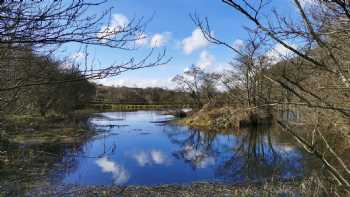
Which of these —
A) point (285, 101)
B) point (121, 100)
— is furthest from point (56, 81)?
point (121, 100)

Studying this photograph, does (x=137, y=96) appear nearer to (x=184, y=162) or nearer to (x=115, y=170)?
(x=184, y=162)

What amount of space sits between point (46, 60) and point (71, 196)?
5.82 m

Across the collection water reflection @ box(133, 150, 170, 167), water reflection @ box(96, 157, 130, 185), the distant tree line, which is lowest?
water reflection @ box(96, 157, 130, 185)

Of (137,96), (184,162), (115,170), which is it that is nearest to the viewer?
(115,170)

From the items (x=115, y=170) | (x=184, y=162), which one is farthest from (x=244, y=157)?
(x=115, y=170)

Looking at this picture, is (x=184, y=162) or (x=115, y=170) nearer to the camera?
(x=115, y=170)

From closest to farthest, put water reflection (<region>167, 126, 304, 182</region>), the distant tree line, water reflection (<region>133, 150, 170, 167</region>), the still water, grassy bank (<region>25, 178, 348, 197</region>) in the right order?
1. grassy bank (<region>25, 178, 348, 197</region>)
2. the still water
3. water reflection (<region>167, 126, 304, 182</region>)
4. water reflection (<region>133, 150, 170, 167</region>)
5. the distant tree line

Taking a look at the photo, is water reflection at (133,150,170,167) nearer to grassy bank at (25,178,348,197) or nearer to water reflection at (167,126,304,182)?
water reflection at (167,126,304,182)

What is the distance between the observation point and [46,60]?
3041 mm

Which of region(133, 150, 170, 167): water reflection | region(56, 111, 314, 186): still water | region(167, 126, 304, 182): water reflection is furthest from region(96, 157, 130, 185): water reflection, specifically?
region(167, 126, 304, 182): water reflection

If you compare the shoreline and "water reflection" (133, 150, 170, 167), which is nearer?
the shoreline

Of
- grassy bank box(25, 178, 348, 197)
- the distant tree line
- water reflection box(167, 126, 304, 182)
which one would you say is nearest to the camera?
grassy bank box(25, 178, 348, 197)

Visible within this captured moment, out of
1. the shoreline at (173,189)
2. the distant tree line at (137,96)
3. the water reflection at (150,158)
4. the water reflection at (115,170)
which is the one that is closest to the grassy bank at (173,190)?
the shoreline at (173,189)

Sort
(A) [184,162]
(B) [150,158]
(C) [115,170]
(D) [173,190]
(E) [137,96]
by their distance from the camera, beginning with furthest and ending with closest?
(E) [137,96] < (B) [150,158] < (A) [184,162] < (C) [115,170] < (D) [173,190]
